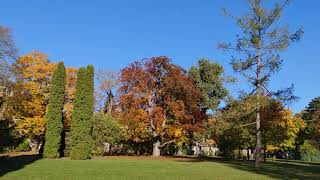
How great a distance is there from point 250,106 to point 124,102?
61.4 ft

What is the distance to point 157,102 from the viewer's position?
45.8 m

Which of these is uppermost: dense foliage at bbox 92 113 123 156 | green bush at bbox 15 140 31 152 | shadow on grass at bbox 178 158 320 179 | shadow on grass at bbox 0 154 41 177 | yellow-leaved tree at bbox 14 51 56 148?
yellow-leaved tree at bbox 14 51 56 148

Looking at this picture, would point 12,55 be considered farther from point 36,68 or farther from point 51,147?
point 51,147

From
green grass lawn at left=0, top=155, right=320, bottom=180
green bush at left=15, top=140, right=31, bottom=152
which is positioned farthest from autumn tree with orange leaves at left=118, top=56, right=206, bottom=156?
green grass lawn at left=0, top=155, right=320, bottom=180

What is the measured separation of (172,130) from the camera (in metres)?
44.7

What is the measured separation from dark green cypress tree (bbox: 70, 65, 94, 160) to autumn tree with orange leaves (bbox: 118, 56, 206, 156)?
7.43 metres

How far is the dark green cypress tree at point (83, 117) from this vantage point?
35531mm

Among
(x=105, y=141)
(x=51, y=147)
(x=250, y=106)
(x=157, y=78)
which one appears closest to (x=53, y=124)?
(x=51, y=147)

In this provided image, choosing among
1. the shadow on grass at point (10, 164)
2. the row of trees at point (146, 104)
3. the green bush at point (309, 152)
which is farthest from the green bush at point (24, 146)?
the green bush at point (309, 152)

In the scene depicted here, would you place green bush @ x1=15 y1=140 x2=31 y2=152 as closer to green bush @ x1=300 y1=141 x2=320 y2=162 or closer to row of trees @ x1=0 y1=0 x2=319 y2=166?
row of trees @ x1=0 y1=0 x2=319 y2=166

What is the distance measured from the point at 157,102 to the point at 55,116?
12.7 m

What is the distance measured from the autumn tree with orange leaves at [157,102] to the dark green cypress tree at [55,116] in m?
8.52

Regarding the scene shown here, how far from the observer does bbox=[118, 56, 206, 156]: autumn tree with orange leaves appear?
44.0m

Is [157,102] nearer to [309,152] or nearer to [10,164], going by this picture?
[10,164]
